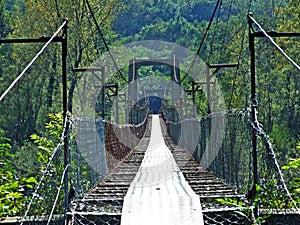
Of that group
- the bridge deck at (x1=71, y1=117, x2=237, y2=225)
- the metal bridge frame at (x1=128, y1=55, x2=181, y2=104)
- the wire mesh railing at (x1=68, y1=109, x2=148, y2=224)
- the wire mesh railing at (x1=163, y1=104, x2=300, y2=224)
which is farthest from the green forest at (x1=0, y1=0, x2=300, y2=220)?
the wire mesh railing at (x1=163, y1=104, x2=300, y2=224)

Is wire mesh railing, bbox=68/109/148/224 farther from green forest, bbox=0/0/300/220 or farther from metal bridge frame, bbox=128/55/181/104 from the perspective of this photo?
metal bridge frame, bbox=128/55/181/104

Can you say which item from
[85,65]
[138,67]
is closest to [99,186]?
[85,65]

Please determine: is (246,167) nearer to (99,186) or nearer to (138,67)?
(99,186)

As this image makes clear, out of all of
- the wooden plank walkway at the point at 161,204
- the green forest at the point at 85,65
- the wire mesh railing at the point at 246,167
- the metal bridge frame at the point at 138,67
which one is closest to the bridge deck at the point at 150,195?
the wooden plank walkway at the point at 161,204

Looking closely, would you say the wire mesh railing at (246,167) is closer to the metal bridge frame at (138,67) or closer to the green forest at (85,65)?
the green forest at (85,65)

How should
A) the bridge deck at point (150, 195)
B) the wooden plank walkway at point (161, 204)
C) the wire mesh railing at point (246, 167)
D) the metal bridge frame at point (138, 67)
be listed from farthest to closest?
the metal bridge frame at point (138, 67), the bridge deck at point (150, 195), the wooden plank walkway at point (161, 204), the wire mesh railing at point (246, 167)

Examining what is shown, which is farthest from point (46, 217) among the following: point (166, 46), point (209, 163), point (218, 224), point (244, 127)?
point (166, 46)

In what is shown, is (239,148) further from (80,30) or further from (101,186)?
(80,30)

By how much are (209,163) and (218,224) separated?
2347 mm

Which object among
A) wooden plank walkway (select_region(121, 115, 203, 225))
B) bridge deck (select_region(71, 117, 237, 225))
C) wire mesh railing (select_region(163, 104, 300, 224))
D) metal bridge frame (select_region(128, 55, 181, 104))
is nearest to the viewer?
wire mesh railing (select_region(163, 104, 300, 224))

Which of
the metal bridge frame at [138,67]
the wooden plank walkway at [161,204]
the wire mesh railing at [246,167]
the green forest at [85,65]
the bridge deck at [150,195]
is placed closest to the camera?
the wire mesh railing at [246,167]

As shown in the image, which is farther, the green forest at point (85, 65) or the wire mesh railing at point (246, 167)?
the green forest at point (85, 65)

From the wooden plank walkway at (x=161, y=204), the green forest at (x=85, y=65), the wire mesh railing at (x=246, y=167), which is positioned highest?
the green forest at (x=85, y=65)

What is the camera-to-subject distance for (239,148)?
12.9 feet
